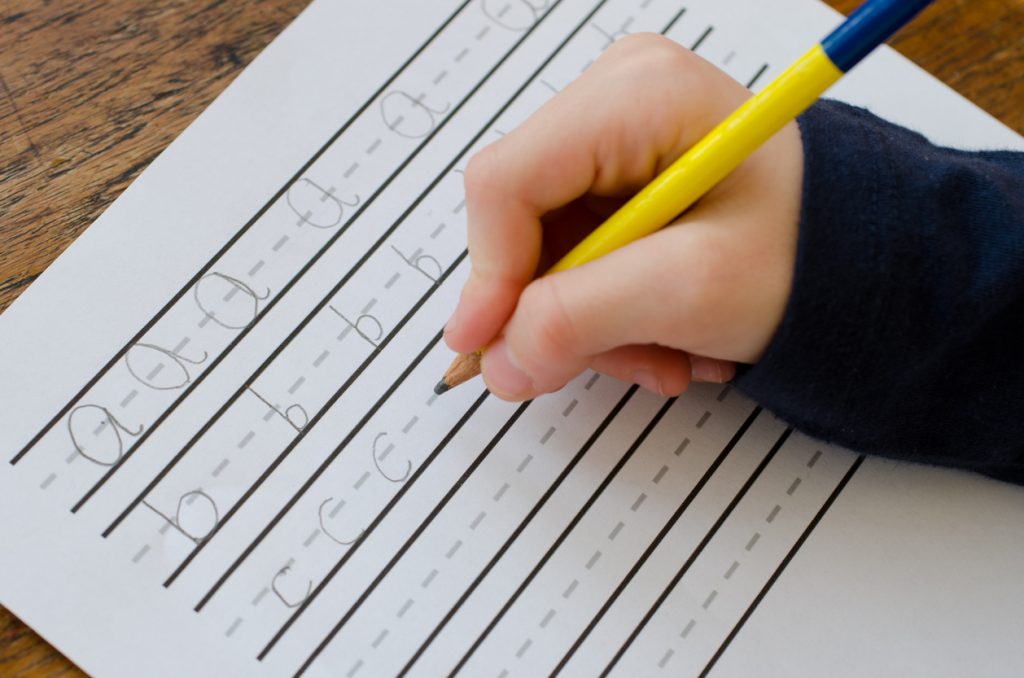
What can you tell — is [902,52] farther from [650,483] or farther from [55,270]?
[55,270]

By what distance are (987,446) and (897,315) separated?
95 mm

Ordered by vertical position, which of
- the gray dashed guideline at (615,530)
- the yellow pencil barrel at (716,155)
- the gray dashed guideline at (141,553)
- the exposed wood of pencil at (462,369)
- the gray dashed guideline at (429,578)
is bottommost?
the gray dashed guideline at (141,553)

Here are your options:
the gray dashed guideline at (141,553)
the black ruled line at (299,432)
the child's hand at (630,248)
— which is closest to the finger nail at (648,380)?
the child's hand at (630,248)

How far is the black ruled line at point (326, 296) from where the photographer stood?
41 cm

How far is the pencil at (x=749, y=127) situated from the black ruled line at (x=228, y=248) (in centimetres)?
15

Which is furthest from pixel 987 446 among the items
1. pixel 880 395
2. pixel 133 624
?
pixel 133 624

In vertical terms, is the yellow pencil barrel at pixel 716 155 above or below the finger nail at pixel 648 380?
above

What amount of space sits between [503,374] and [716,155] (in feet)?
0.42

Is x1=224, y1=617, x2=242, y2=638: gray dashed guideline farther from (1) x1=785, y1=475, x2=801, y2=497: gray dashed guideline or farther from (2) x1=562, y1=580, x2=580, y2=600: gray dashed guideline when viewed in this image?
(1) x1=785, y1=475, x2=801, y2=497: gray dashed guideline

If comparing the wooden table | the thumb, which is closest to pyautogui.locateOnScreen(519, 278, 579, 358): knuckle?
the thumb

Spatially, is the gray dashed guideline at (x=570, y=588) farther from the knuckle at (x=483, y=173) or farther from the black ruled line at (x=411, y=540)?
the knuckle at (x=483, y=173)

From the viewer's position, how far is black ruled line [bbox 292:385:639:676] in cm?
39

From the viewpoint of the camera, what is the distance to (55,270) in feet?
1.38

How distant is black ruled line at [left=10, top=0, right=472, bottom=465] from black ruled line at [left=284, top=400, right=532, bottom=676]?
0.41ft
